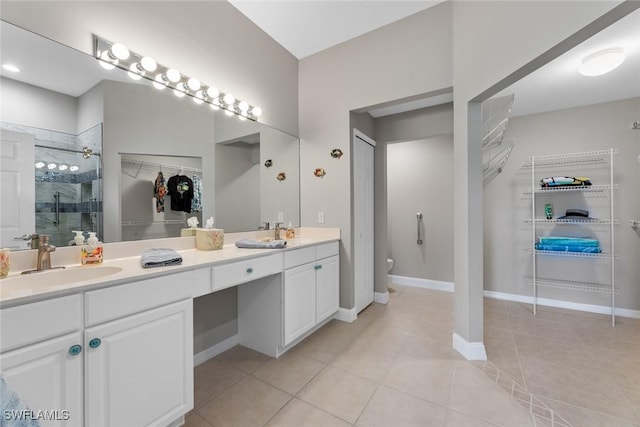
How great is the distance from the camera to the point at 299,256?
217 cm

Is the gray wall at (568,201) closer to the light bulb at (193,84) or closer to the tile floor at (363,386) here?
the tile floor at (363,386)

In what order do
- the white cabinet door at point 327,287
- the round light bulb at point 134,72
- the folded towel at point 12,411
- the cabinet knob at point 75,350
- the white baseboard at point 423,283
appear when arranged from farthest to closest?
the white baseboard at point 423,283, the white cabinet door at point 327,287, the round light bulb at point 134,72, the cabinet knob at point 75,350, the folded towel at point 12,411

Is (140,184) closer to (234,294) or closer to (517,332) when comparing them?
(234,294)

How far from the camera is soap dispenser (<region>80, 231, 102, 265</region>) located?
1.40 meters

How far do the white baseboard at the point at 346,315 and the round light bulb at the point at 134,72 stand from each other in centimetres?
262

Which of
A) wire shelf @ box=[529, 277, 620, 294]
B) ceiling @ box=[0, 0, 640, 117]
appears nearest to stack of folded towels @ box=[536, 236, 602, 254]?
wire shelf @ box=[529, 277, 620, 294]

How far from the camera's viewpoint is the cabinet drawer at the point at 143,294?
3.43 ft

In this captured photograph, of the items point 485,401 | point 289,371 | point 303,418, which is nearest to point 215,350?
point 289,371

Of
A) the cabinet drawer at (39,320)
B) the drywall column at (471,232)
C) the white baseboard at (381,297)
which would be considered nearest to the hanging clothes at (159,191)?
the cabinet drawer at (39,320)

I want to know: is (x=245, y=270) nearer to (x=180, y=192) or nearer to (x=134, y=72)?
(x=180, y=192)

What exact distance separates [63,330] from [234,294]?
1.38 metres

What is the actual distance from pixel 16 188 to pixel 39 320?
760 mm

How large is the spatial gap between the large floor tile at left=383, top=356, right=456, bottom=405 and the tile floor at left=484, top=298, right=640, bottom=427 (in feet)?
1.50

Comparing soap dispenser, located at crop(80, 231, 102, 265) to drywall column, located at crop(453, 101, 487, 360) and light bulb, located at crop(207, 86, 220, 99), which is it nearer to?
light bulb, located at crop(207, 86, 220, 99)
